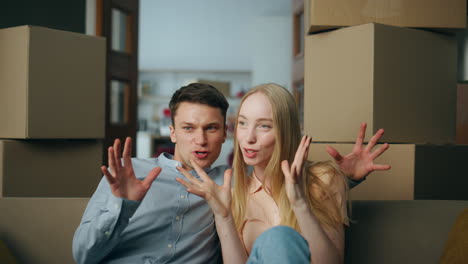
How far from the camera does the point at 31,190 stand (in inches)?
64.2

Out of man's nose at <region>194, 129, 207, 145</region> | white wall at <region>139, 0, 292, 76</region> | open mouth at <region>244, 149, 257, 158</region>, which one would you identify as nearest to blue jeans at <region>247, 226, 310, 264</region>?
open mouth at <region>244, 149, 257, 158</region>

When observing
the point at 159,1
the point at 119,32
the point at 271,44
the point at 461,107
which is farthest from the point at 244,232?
the point at 271,44

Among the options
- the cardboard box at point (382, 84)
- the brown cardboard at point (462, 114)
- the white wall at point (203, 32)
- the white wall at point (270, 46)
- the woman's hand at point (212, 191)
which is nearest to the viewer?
the woman's hand at point (212, 191)

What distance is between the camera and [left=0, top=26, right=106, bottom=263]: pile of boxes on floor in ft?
5.12

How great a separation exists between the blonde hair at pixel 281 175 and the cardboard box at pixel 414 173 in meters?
0.31

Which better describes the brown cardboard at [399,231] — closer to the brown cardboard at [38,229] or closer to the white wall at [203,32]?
the brown cardboard at [38,229]

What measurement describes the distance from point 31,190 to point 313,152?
1069 millimetres

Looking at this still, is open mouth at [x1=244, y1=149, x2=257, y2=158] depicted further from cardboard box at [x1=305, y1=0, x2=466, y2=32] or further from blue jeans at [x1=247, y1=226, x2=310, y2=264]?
cardboard box at [x1=305, y1=0, x2=466, y2=32]

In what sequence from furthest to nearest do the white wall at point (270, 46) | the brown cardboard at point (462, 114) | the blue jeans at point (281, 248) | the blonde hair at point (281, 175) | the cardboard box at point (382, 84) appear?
1. the white wall at point (270, 46)
2. the brown cardboard at point (462, 114)
3. the cardboard box at point (382, 84)
4. the blonde hair at point (281, 175)
5. the blue jeans at point (281, 248)

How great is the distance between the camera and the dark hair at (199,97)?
4.14 ft

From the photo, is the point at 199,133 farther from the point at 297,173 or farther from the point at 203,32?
the point at 203,32

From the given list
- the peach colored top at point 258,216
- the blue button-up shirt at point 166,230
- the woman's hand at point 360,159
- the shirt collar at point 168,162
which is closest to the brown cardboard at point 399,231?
the woman's hand at point 360,159

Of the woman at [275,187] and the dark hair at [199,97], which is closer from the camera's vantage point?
the woman at [275,187]

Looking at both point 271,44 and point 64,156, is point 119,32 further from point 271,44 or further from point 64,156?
point 271,44
